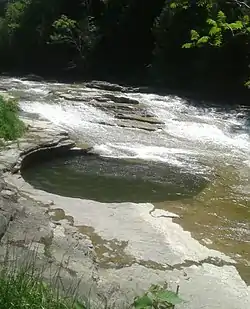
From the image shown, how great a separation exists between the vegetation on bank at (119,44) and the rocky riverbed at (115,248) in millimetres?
11293

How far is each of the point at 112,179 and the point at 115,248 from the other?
3596mm

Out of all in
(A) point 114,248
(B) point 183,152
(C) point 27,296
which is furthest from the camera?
(B) point 183,152

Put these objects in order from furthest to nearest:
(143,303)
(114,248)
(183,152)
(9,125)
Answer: (183,152), (9,125), (114,248), (143,303)

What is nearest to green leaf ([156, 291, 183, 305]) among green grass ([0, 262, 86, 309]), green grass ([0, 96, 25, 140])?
green grass ([0, 262, 86, 309])

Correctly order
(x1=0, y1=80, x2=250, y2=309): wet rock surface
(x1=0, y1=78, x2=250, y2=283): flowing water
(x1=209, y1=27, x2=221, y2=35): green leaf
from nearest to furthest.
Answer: (x1=209, y1=27, x2=221, y2=35): green leaf
(x1=0, y1=80, x2=250, y2=309): wet rock surface
(x1=0, y1=78, x2=250, y2=283): flowing water

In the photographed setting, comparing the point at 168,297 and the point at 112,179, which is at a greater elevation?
the point at 168,297

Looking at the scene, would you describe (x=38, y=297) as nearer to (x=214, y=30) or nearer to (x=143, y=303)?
(x=143, y=303)

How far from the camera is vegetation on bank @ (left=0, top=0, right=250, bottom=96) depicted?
874 inches

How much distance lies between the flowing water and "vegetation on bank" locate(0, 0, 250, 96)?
333cm

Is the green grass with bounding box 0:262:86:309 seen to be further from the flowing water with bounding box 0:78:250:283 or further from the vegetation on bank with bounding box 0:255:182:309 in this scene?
the flowing water with bounding box 0:78:250:283

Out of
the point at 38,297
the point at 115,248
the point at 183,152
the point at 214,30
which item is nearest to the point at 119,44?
the point at 183,152

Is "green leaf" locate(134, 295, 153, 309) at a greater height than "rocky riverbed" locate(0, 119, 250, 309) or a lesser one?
greater

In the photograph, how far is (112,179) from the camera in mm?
10812

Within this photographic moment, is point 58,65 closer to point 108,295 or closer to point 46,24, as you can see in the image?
point 46,24
